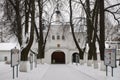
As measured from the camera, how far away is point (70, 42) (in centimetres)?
6581

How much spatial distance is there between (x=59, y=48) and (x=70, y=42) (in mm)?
4505

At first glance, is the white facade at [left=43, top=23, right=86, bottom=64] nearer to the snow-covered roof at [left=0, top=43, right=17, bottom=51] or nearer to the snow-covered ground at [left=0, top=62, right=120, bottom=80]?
the snow-covered roof at [left=0, top=43, right=17, bottom=51]

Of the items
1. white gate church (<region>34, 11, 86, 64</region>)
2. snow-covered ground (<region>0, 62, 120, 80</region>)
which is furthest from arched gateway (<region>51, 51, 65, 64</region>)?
snow-covered ground (<region>0, 62, 120, 80</region>)

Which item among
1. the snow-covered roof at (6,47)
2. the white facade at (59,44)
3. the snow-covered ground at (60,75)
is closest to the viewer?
the snow-covered ground at (60,75)

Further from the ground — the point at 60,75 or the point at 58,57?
the point at 60,75

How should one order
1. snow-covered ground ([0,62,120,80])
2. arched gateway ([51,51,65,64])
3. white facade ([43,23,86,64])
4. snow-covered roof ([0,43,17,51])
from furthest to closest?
arched gateway ([51,51,65,64])
snow-covered roof ([0,43,17,51])
white facade ([43,23,86,64])
snow-covered ground ([0,62,120,80])

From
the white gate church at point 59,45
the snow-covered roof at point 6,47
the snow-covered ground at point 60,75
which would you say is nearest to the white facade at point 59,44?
the white gate church at point 59,45

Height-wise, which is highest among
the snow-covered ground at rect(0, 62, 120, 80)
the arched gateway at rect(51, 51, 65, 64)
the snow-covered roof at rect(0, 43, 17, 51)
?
the snow-covered roof at rect(0, 43, 17, 51)

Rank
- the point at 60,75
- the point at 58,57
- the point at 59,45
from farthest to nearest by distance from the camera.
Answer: the point at 58,57, the point at 59,45, the point at 60,75

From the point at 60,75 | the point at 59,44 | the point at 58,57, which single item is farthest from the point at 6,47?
the point at 60,75

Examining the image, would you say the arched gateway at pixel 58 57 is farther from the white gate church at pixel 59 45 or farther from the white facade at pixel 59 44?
the white facade at pixel 59 44

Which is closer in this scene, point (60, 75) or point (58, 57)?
point (60, 75)

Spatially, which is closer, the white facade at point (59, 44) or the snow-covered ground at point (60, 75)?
the snow-covered ground at point (60, 75)

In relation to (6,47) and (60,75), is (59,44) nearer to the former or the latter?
(6,47)
